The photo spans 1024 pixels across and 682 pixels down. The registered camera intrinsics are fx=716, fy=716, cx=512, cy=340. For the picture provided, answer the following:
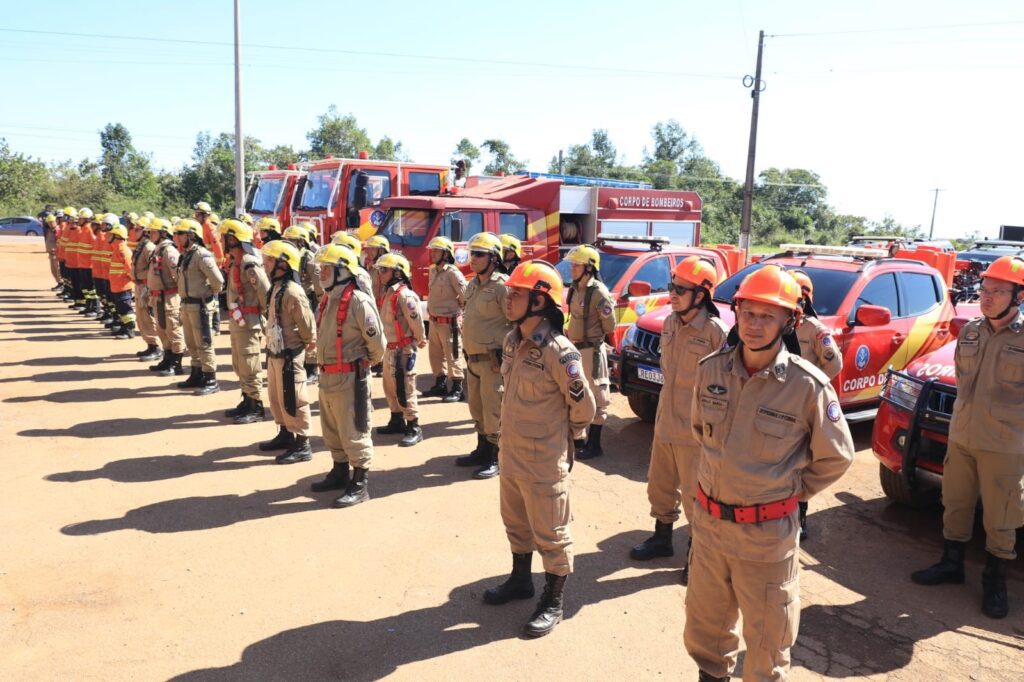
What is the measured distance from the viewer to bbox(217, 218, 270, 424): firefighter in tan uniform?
7.65m

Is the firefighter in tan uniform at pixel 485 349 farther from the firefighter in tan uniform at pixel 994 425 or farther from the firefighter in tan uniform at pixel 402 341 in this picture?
the firefighter in tan uniform at pixel 994 425

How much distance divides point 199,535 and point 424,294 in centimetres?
681

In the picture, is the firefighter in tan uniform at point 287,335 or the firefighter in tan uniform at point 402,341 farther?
the firefighter in tan uniform at point 402,341

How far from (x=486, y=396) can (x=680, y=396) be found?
2324mm

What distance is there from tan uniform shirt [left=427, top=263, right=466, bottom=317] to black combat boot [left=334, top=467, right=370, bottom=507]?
9.68 feet

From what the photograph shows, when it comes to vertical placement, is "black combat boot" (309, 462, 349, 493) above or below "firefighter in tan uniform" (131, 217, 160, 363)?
below

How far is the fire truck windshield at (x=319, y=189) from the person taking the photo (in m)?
14.1

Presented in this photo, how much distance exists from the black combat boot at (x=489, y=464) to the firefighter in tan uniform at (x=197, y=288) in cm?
420

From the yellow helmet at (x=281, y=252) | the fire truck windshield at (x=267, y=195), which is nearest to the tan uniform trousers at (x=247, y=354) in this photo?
the yellow helmet at (x=281, y=252)

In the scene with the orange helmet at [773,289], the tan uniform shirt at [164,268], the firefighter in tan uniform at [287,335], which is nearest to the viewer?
the orange helmet at [773,289]

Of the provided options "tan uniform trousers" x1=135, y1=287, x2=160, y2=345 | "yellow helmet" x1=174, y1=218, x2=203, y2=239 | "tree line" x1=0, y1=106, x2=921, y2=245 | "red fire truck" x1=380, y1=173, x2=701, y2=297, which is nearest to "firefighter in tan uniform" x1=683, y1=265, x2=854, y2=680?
"yellow helmet" x1=174, y1=218, x2=203, y2=239

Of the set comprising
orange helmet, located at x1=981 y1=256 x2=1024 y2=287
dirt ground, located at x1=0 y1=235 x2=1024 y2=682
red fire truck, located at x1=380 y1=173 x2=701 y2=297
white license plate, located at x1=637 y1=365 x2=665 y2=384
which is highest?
red fire truck, located at x1=380 y1=173 x2=701 y2=297

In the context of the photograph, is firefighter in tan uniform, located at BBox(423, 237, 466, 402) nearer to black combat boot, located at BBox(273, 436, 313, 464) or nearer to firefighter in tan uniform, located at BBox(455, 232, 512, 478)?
firefighter in tan uniform, located at BBox(455, 232, 512, 478)

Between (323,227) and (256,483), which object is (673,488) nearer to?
(256,483)
